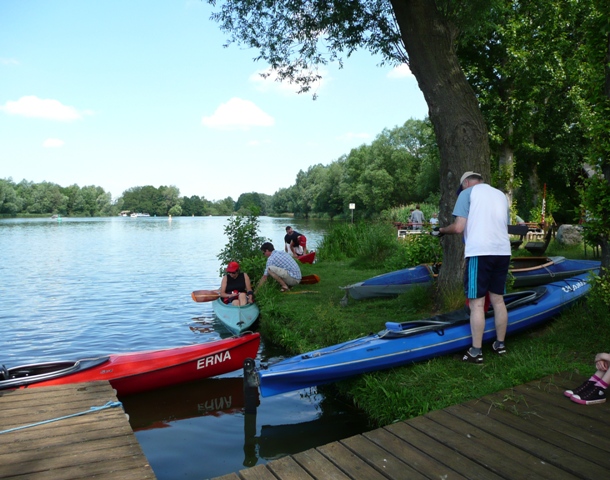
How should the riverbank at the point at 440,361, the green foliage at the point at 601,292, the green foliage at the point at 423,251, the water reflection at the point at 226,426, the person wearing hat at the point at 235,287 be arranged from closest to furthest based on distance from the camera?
the riverbank at the point at 440,361 → the water reflection at the point at 226,426 → the green foliage at the point at 601,292 → the person wearing hat at the point at 235,287 → the green foliage at the point at 423,251

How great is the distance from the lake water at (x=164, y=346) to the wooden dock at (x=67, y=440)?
937mm

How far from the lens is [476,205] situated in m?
5.56

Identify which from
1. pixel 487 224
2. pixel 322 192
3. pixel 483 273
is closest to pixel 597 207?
pixel 487 224

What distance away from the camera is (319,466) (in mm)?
3570

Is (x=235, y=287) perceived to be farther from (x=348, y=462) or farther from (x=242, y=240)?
(x=348, y=462)

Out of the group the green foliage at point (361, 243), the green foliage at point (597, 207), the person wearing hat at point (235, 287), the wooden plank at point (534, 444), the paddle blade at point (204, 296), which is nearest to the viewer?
the wooden plank at point (534, 444)

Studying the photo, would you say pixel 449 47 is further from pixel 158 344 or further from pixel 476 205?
pixel 158 344

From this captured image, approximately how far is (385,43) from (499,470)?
352 inches

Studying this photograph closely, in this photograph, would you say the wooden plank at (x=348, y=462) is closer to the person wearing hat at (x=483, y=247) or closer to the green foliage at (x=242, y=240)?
the person wearing hat at (x=483, y=247)

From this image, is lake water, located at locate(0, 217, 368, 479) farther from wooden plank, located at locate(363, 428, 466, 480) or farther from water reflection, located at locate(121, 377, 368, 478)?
wooden plank, located at locate(363, 428, 466, 480)

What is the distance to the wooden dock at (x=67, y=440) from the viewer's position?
12.4 feet

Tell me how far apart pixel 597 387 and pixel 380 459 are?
209 centimetres

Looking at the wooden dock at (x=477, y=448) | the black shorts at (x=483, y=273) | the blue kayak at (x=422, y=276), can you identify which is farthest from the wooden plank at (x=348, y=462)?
the blue kayak at (x=422, y=276)

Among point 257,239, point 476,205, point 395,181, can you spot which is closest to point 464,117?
point 476,205
